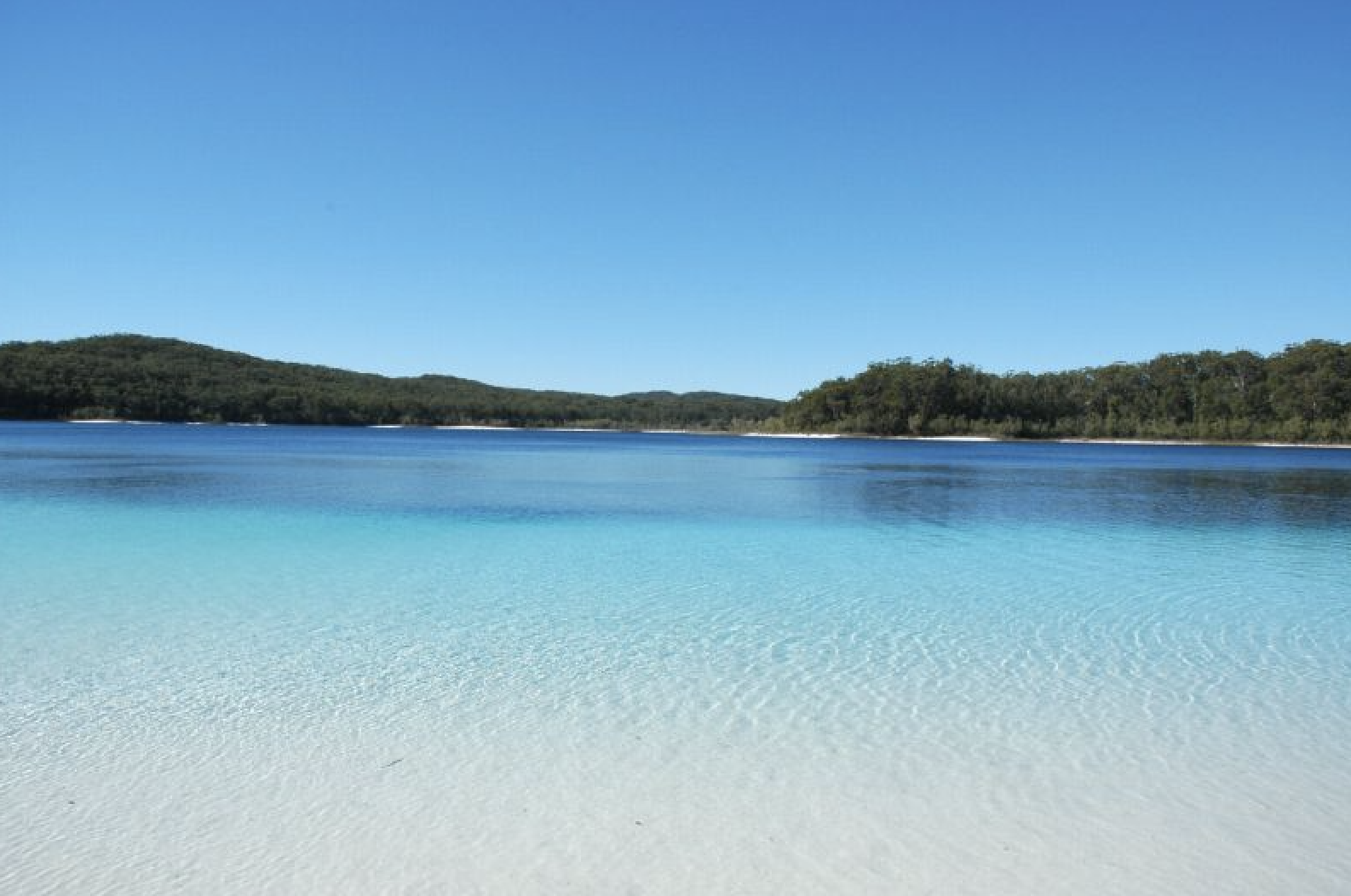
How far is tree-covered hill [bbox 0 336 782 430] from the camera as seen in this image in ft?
Result: 347

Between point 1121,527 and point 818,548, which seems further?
point 1121,527

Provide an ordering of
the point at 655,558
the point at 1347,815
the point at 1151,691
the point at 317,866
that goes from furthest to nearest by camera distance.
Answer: the point at 655,558, the point at 1151,691, the point at 1347,815, the point at 317,866

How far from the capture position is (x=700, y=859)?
360cm

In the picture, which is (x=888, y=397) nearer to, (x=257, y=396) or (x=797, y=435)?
(x=797, y=435)

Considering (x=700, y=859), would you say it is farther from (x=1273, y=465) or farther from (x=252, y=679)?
(x=1273, y=465)

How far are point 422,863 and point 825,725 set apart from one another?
2.52 metres

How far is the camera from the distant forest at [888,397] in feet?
299

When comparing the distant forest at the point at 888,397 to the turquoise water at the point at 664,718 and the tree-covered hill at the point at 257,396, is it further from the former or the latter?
the turquoise water at the point at 664,718

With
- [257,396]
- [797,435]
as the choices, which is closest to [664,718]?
[797,435]

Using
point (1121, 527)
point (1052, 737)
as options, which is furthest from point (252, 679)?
point (1121, 527)

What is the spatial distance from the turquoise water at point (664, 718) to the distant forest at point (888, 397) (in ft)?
302

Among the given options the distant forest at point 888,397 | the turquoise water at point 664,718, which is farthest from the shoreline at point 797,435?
the turquoise water at point 664,718

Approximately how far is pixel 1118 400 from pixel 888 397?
2528 cm

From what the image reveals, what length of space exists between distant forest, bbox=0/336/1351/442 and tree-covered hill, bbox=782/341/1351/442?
5.7 inches
